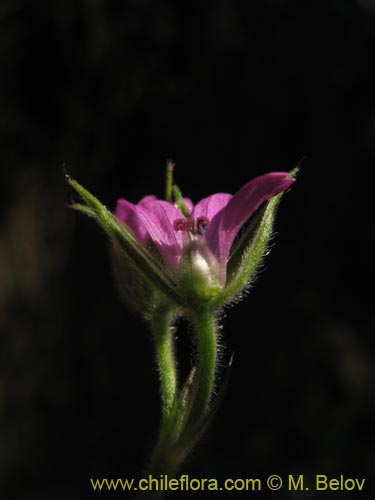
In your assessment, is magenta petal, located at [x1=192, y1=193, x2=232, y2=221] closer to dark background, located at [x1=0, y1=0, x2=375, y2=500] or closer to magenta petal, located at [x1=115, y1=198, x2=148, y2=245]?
magenta petal, located at [x1=115, y1=198, x2=148, y2=245]

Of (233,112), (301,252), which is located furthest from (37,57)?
(301,252)

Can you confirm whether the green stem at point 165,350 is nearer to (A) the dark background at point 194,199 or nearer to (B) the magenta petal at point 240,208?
(B) the magenta petal at point 240,208

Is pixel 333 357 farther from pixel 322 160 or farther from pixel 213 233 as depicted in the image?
pixel 213 233

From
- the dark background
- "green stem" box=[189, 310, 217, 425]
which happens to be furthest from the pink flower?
the dark background

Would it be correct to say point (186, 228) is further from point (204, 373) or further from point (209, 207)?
point (204, 373)

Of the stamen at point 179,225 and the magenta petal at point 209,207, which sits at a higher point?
the magenta petal at point 209,207

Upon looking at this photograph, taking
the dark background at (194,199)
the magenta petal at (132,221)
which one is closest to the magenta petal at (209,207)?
the magenta petal at (132,221)

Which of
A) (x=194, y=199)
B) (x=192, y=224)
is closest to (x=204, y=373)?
(x=192, y=224)
